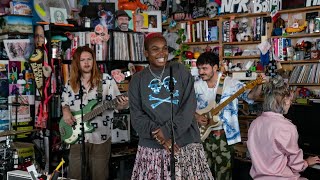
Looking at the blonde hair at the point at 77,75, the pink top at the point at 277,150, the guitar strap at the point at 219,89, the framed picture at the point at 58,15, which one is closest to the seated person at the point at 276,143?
the pink top at the point at 277,150

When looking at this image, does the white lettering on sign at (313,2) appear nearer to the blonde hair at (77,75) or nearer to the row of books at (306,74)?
the row of books at (306,74)

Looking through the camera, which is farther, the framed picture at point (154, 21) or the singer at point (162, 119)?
the framed picture at point (154, 21)

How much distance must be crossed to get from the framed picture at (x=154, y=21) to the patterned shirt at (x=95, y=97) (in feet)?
7.42

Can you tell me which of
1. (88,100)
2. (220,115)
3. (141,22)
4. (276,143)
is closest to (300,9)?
(220,115)

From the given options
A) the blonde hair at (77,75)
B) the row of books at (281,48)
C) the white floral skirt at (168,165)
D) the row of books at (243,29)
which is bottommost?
the white floral skirt at (168,165)

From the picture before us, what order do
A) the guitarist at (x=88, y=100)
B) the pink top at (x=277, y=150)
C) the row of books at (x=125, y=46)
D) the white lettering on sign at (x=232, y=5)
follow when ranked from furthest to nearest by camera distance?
the white lettering on sign at (x=232, y=5)
the row of books at (x=125, y=46)
the guitarist at (x=88, y=100)
the pink top at (x=277, y=150)

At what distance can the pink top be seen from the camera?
275 centimetres

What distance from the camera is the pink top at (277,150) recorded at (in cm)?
275

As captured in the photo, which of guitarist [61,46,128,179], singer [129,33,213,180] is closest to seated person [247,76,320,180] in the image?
singer [129,33,213,180]

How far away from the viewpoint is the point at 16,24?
4.91m

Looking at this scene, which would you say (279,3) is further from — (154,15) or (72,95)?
(72,95)

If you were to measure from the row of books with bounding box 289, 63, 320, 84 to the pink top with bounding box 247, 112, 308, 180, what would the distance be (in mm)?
2072

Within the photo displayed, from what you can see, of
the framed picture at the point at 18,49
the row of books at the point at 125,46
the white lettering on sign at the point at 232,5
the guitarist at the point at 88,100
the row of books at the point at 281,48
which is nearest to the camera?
the guitarist at the point at 88,100

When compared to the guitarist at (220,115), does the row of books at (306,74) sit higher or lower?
higher
